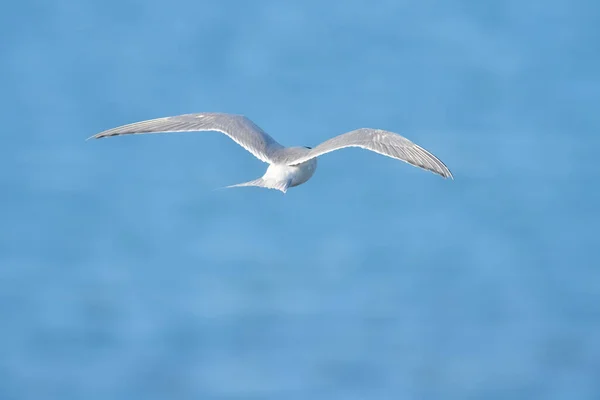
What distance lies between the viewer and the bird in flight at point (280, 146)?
14477 mm

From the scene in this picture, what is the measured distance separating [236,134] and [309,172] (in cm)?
110

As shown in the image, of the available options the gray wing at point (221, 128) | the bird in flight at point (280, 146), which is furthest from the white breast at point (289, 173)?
the gray wing at point (221, 128)

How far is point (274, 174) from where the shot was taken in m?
14.9

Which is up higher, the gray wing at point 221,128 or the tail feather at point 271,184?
the gray wing at point 221,128

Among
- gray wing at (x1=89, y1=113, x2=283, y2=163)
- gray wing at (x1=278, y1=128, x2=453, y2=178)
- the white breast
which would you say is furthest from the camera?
gray wing at (x1=89, y1=113, x2=283, y2=163)

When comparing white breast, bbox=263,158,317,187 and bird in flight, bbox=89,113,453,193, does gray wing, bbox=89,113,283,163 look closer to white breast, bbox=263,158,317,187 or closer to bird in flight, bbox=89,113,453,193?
bird in flight, bbox=89,113,453,193

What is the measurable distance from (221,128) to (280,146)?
780 mm

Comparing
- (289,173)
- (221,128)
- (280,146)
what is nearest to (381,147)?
(289,173)

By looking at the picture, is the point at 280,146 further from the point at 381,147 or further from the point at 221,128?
the point at 381,147

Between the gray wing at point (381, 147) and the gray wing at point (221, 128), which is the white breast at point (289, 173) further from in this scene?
the gray wing at point (221, 128)

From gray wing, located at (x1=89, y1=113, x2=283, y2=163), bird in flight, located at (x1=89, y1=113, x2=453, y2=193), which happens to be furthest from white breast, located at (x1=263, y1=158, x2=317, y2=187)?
gray wing, located at (x1=89, y1=113, x2=283, y2=163)

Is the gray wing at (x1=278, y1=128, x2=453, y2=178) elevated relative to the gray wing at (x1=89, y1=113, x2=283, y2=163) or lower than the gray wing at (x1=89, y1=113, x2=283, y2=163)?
lower

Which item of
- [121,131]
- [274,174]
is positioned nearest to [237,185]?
[274,174]

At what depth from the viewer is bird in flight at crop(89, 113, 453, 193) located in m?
14.5
